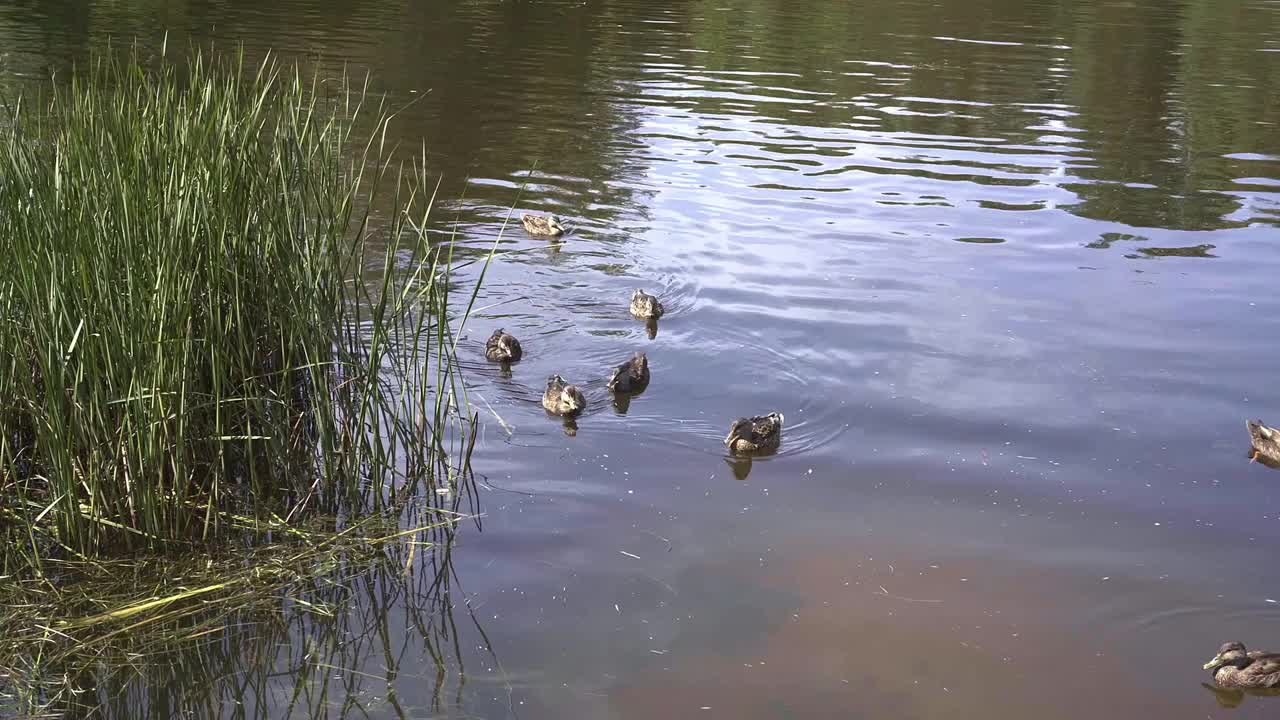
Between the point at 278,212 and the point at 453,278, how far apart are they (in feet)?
13.6

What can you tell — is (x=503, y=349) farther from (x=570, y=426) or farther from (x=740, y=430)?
(x=740, y=430)

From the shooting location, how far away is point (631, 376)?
311 inches

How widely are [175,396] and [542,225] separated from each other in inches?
228

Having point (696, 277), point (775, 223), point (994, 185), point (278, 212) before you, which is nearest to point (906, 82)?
point (994, 185)

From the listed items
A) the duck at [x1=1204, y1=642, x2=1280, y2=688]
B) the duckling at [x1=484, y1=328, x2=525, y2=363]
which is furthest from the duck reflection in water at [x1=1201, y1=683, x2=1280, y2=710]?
the duckling at [x1=484, y1=328, x2=525, y2=363]

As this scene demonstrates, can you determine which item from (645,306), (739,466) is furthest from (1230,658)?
(645,306)

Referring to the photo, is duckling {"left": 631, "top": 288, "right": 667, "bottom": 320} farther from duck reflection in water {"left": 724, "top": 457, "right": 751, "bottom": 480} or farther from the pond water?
duck reflection in water {"left": 724, "top": 457, "right": 751, "bottom": 480}

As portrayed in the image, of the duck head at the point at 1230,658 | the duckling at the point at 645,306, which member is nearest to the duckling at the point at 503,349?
the duckling at the point at 645,306

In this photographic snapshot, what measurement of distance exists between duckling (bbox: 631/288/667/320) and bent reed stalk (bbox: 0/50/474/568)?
307 centimetres

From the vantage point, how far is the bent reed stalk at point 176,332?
17.4 feet

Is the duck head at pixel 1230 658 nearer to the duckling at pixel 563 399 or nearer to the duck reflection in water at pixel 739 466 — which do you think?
the duck reflection in water at pixel 739 466

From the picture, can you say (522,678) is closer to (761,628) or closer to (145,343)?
(761,628)

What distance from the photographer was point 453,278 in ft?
32.6

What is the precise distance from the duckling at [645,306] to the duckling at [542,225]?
78.6 inches
